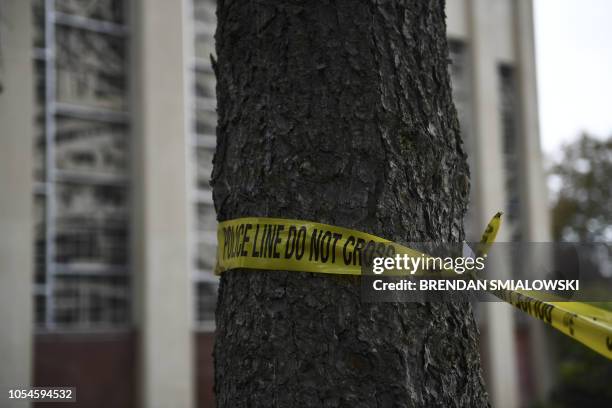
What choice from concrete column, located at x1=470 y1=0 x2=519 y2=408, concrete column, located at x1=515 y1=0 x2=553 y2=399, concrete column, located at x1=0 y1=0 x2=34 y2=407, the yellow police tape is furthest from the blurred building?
the yellow police tape

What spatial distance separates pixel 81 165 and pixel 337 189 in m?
8.99

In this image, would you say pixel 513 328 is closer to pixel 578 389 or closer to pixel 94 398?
pixel 578 389

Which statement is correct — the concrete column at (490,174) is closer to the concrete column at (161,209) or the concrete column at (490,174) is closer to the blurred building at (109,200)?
the blurred building at (109,200)

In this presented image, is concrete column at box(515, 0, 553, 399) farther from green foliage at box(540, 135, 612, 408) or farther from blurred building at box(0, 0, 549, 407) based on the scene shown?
green foliage at box(540, 135, 612, 408)

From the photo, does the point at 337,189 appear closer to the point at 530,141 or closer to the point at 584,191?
the point at 530,141

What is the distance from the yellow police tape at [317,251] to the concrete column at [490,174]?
12821 millimetres

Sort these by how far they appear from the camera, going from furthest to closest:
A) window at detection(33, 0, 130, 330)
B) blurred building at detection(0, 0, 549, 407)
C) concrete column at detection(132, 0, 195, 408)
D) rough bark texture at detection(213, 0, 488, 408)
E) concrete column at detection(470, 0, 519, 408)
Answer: concrete column at detection(470, 0, 519, 408), concrete column at detection(132, 0, 195, 408), window at detection(33, 0, 130, 330), blurred building at detection(0, 0, 549, 407), rough bark texture at detection(213, 0, 488, 408)

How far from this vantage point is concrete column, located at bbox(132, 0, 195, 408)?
10805 millimetres

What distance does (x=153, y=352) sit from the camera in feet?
35.3

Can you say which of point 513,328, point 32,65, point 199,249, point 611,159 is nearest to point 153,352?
point 199,249

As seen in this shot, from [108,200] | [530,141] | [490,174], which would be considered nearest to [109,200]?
[108,200]

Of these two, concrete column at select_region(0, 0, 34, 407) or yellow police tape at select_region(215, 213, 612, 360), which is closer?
yellow police tape at select_region(215, 213, 612, 360)

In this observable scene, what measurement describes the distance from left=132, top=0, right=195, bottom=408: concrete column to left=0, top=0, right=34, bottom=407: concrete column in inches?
62.3

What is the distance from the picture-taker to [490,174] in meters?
15.7
